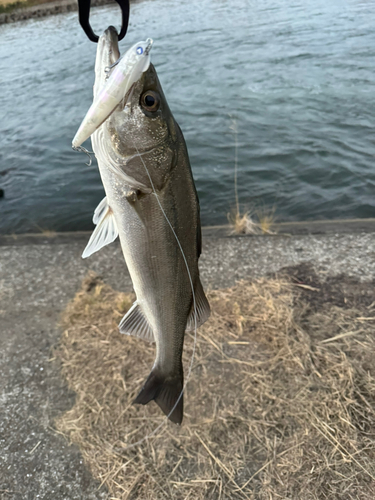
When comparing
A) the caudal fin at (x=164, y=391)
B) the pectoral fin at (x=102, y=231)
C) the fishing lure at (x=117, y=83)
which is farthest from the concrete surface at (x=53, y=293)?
the fishing lure at (x=117, y=83)

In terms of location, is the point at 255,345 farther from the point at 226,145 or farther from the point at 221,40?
the point at 221,40

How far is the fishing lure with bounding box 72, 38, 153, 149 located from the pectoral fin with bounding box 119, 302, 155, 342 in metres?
1.03

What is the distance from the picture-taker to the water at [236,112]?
300 inches

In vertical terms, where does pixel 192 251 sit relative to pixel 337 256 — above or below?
above

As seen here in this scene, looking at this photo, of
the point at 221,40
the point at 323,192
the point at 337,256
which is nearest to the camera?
the point at 337,256

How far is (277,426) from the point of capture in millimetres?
2664

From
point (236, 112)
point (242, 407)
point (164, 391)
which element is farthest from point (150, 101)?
point (236, 112)

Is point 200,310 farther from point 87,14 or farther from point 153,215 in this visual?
point 87,14

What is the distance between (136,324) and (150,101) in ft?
3.69

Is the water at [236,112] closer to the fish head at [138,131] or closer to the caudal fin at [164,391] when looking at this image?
the caudal fin at [164,391]

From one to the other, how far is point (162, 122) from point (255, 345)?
7.35 ft

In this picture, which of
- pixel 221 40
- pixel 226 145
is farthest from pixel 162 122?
pixel 221 40

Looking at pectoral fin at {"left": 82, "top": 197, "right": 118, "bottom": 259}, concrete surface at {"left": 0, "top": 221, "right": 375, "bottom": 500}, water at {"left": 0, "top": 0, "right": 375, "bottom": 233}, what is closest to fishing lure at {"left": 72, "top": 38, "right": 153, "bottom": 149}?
pectoral fin at {"left": 82, "top": 197, "right": 118, "bottom": 259}

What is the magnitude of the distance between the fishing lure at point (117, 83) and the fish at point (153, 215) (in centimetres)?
15
